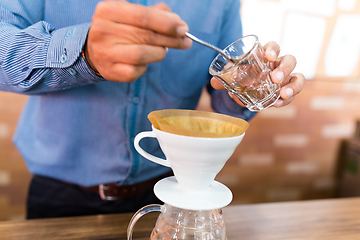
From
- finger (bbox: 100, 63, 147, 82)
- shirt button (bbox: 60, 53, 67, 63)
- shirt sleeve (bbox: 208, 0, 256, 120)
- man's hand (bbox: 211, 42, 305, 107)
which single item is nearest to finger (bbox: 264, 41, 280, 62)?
man's hand (bbox: 211, 42, 305, 107)

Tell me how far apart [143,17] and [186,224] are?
45cm

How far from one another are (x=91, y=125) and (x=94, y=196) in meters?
0.30

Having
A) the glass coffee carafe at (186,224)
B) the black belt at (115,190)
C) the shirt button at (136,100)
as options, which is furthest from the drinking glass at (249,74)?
the black belt at (115,190)

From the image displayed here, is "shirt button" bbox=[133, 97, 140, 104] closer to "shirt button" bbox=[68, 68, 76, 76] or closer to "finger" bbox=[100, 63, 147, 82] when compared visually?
"shirt button" bbox=[68, 68, 76, 76]

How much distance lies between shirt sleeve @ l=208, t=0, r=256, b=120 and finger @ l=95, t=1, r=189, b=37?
0.64 m

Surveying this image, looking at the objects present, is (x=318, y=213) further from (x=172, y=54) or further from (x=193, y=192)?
(x=172, y=54)

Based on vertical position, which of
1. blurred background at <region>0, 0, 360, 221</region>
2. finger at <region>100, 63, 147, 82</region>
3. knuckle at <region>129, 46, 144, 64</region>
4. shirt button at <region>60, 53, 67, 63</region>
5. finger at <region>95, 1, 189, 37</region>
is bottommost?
blurred background at <region>0, 0, 360, 221</region>

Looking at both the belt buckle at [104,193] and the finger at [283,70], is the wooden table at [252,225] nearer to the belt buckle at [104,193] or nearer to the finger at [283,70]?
the belt buckle at [104,193]

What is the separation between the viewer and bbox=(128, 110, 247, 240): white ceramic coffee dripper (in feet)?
1.75

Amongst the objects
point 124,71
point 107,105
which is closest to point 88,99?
point 107,105

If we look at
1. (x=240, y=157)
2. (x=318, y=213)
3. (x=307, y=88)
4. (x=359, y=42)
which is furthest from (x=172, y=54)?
(x=359, y=42)

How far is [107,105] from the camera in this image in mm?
1057

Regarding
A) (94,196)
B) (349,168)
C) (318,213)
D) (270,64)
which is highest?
(270,64)

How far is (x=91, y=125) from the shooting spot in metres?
1.09
